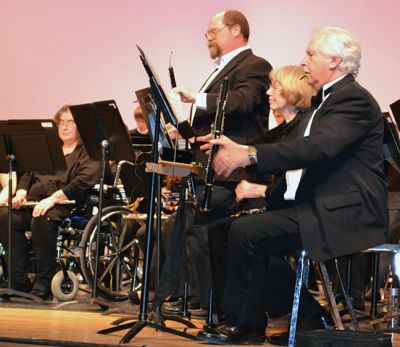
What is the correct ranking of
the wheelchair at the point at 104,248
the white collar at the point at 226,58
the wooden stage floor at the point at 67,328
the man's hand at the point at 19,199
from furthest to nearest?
1. the man's hand at the point at 19,199
2. the wheelchair at the point at 104,248
3. the white collar at the point at 226,58
4. the wooden stage floor at the point at 67,328

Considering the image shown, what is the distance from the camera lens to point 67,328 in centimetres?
410

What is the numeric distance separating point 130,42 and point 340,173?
4036mm

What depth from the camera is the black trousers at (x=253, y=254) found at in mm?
3559

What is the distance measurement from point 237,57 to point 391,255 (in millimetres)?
1623

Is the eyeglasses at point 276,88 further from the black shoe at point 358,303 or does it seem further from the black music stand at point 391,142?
the black shoe at point 358,303

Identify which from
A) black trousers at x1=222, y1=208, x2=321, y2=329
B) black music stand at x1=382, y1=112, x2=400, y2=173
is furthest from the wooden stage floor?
black music stand at x1=382, y1=112, x2=400, y2=173

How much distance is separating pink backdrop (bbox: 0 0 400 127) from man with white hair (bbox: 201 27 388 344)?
2.83 metres

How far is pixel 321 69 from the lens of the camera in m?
3.61

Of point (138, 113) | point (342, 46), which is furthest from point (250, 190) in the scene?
point (138, 113)

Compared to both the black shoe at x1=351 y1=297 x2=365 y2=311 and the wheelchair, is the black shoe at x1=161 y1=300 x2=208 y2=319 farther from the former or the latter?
the black shoe at x1=351 y1=297 x2=365 y2=311

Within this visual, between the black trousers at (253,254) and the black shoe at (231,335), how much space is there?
0.03 m

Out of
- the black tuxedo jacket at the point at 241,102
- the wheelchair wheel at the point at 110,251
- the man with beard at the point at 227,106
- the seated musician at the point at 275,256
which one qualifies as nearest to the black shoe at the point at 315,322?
the seated musician at the point at 275,256

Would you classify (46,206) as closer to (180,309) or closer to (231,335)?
(180,309)

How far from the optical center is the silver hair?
11.8 ft
